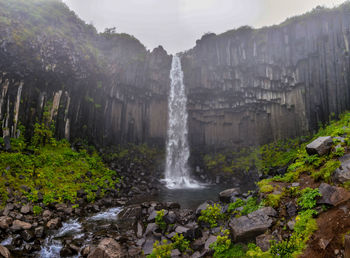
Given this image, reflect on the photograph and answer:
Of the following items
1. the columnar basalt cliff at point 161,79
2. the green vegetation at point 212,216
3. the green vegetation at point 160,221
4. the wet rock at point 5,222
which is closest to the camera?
the green vegetation at point 212,216

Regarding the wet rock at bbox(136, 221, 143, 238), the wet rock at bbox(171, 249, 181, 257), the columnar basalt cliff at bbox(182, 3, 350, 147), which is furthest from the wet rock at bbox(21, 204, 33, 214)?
the columnar basalt cliff at bbox(182, 3, 350, 147)

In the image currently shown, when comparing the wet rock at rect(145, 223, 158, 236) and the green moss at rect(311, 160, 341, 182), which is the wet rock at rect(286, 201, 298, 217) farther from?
the wet rock at rect(145, 223, 158, 236)

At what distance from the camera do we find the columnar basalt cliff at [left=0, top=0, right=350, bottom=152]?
19281mm

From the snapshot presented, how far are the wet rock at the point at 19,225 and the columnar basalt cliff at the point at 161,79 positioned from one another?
9.80m

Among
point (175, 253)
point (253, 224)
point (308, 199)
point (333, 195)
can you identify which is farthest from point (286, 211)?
point (175, 253)

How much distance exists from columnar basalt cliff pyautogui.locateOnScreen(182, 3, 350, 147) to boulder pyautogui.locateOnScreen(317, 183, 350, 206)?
20.9 meters

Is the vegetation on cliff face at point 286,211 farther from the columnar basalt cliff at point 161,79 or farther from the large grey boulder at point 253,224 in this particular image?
the columnar basalt cliff at point 161,79

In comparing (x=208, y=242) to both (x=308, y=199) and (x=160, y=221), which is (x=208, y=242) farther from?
(x=308, y=199)

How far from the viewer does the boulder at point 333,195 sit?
536 cm

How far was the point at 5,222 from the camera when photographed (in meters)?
9.67

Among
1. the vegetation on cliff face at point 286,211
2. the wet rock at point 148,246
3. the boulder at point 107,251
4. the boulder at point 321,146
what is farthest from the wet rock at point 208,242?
the boulder at point 321,146

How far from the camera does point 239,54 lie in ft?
99.5

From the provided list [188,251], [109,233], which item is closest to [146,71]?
[109,233]

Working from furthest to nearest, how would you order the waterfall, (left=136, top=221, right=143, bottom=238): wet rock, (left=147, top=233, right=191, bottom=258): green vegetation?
1. the waterfall
2. (left=136, top=221, right=143, bottom=238): wet rock
3. (left=147, top=233, right=191, bottom=258): green vegetation
